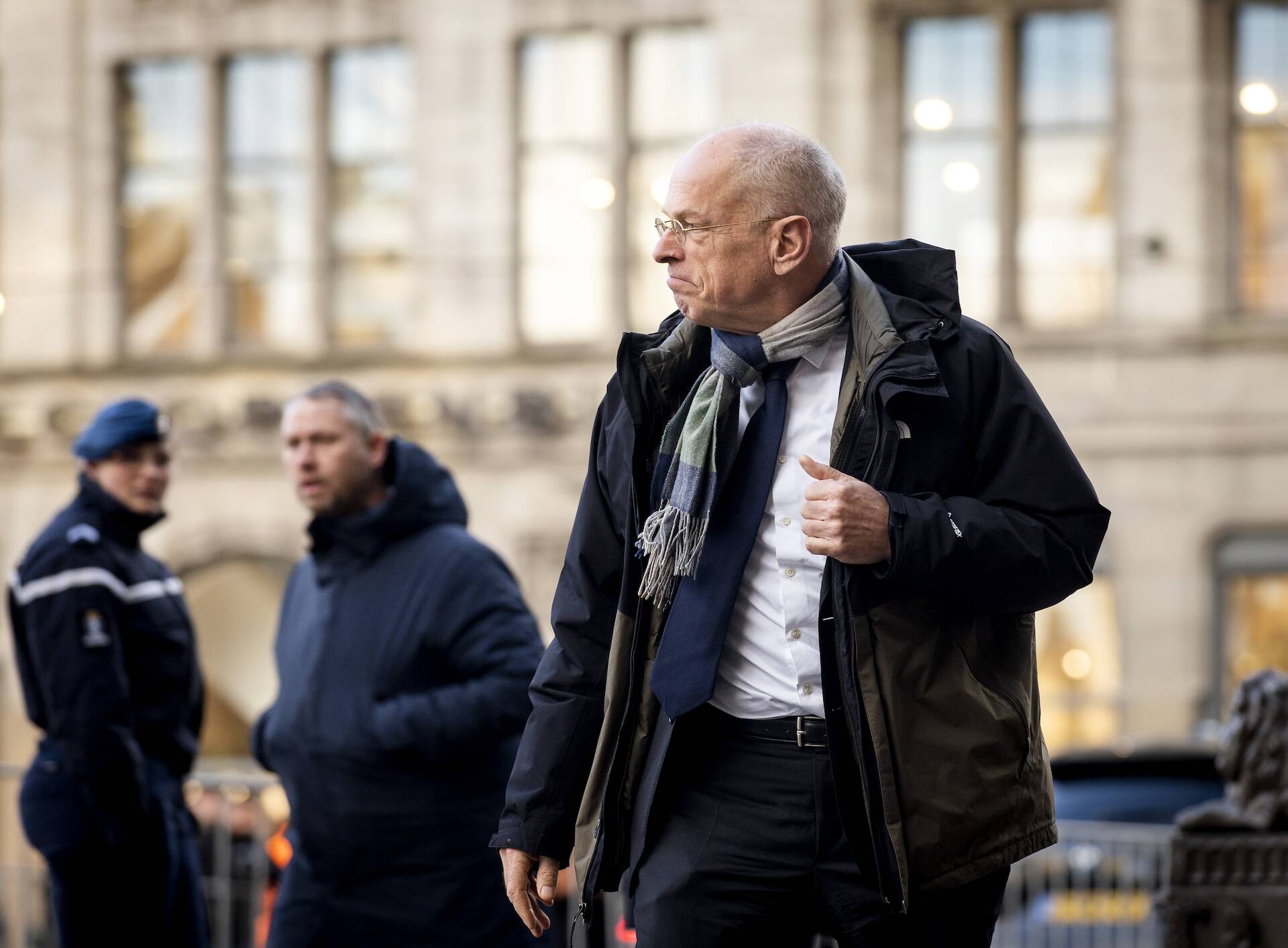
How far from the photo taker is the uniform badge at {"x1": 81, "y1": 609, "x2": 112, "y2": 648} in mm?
6461

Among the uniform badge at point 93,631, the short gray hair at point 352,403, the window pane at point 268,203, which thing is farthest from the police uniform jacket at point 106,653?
the window pane at point 268,203

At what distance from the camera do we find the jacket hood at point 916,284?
3926 mm

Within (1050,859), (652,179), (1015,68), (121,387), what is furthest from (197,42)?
(1050,859)

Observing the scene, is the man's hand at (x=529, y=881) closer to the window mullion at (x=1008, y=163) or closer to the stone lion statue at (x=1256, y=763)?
the stone lion statue at (x=1256, y=763)

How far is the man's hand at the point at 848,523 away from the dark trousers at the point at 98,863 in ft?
11.4

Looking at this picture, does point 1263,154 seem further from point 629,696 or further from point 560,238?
point 629,696

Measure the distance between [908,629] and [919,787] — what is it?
0.89 feet

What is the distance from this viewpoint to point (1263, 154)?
19.1m

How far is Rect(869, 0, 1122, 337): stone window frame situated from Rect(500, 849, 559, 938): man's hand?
51.6 ft

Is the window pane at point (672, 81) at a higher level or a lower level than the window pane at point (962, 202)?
higher

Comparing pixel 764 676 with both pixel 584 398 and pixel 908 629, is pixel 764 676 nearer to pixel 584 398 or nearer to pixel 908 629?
pixel 908 629

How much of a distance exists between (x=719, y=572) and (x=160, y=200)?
1870 centimetres

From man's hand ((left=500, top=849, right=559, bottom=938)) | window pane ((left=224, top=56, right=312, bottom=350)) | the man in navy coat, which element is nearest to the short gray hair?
the man in navy coat

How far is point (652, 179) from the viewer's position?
802 inches
